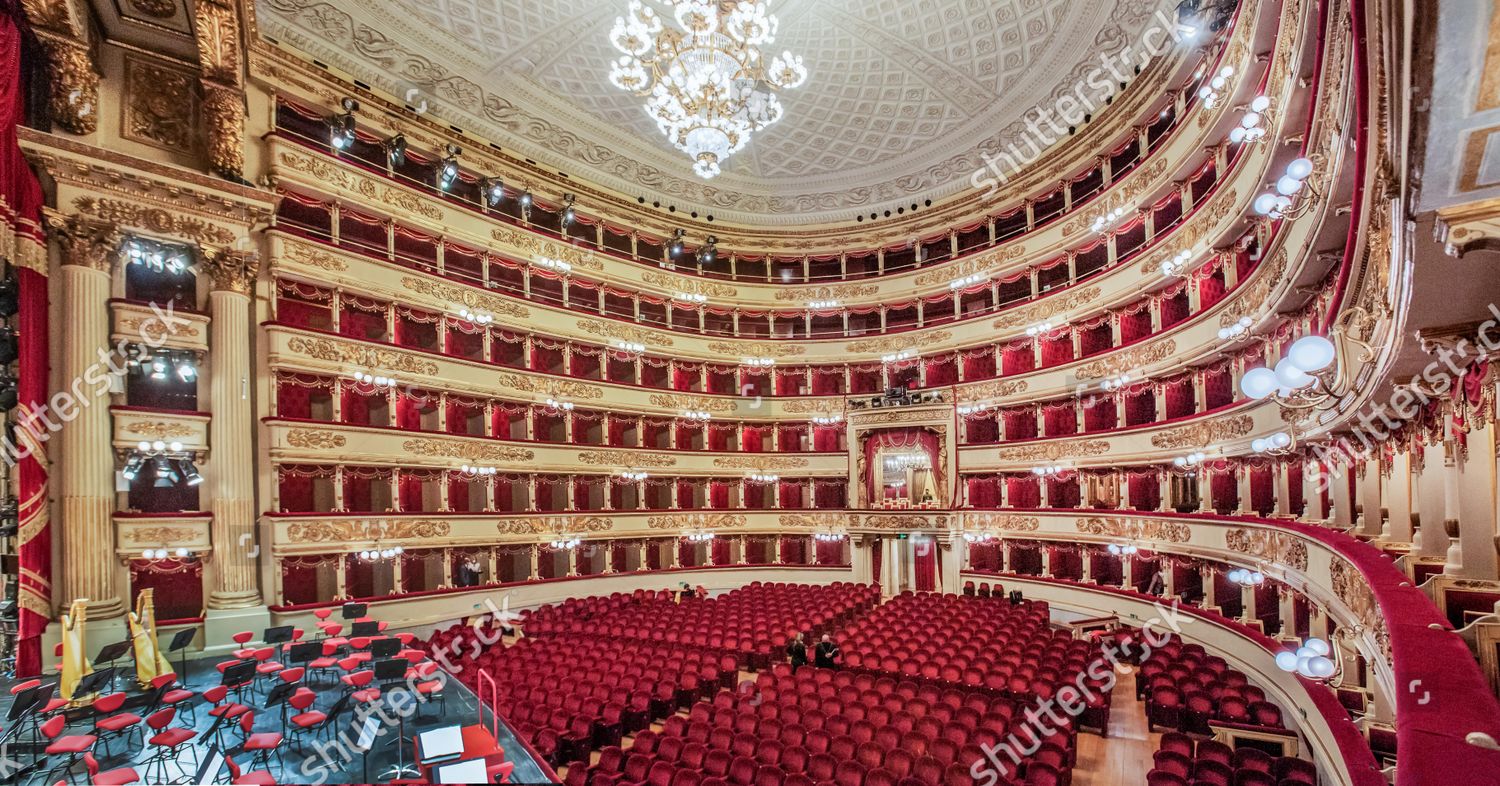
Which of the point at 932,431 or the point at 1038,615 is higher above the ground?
the point at 932,431

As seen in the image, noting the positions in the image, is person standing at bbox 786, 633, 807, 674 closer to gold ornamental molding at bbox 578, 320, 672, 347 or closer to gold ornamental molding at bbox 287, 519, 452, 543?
gold ornamental molding at bbox 287, 519, 452, 543


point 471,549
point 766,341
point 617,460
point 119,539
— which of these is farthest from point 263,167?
point 766,341

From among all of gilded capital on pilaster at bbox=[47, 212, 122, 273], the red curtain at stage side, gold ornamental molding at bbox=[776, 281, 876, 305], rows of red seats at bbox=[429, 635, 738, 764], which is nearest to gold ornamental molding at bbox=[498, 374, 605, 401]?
rows of red seats at bbox=[429, 635, 738, 764]

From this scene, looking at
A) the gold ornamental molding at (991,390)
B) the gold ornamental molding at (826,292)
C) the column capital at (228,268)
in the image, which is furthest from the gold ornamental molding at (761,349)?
the column capital at (228,268)

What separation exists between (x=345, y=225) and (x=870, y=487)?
18.2m

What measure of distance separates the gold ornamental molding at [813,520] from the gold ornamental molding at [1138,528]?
8289 millimetres

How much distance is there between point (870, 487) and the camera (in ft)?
83.3

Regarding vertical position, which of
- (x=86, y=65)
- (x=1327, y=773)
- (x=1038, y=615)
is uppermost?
(x=86, y=65)

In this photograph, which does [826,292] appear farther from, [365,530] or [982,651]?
[365,530]

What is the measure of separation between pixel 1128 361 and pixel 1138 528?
4.26 meters

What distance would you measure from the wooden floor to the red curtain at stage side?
17.2 m

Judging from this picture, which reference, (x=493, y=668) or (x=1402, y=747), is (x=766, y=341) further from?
(x=1402, y=747)

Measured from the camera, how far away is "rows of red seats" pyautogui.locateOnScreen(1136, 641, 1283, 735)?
33.2 feet

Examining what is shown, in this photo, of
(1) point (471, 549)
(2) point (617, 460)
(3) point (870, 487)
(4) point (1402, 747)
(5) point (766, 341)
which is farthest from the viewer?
(5) point (766, 341)
